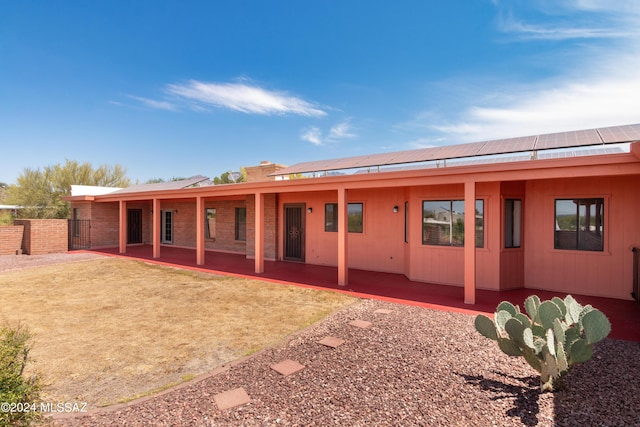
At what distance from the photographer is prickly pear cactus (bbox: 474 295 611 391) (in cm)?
284

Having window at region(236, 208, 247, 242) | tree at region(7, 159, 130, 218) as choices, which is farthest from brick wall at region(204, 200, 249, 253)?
tree at region(7, 159, 130, 218)

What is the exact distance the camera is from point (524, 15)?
870 centimetres

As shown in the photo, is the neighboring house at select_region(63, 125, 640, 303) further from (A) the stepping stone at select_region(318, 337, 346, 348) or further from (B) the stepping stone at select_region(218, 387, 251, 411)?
(B) the stepping stone at select_region(218, 387, 251, 411)

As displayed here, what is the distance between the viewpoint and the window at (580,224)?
6.61 meters

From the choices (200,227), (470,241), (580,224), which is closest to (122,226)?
(200,227)

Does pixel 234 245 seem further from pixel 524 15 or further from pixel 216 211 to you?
pixel 524 15

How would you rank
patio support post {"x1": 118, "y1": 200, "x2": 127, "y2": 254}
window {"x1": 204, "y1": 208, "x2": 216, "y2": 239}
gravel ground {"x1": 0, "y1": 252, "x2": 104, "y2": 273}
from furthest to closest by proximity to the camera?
window {"x1": 204, "y1": 208, "x2": 216, "y2": 239} < patio support post {"x1": 118, "y1": 200, "x2": 127, "y2": 254} < gravel ground {"x1": 0, "y1": 252, "x2": 104, "y2": 273}

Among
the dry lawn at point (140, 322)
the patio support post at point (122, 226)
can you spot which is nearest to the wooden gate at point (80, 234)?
the patio support post at point (122, 226)

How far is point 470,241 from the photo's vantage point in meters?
6.16

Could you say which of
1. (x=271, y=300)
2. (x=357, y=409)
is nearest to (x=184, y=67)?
(x=271, y=300)

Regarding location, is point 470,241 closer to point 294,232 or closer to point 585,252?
point 585,252

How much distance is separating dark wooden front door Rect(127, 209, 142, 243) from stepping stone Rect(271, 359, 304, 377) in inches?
689

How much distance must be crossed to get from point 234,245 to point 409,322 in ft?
37.2

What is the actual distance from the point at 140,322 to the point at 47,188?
27377mm
